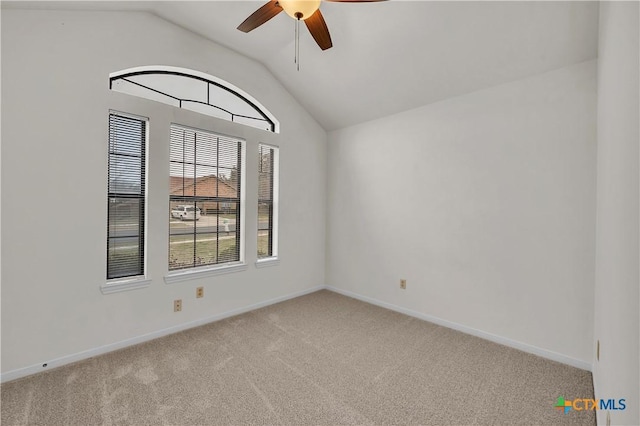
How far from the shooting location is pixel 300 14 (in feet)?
5.70

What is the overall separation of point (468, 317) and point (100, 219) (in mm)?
3553

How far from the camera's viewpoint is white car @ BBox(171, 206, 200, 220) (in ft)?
9.51

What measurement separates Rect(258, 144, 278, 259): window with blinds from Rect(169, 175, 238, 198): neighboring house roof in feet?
1.31

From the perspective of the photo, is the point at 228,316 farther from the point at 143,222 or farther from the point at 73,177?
the point at 73,177

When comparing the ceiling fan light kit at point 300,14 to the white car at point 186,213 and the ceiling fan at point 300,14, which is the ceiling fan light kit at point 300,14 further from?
the white car at point 186,213

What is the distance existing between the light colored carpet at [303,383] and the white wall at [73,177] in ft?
0.98

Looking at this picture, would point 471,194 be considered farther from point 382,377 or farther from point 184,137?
point 184,137

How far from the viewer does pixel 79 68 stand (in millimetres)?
2262

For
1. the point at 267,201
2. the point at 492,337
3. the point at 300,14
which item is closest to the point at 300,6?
the point at 300,14

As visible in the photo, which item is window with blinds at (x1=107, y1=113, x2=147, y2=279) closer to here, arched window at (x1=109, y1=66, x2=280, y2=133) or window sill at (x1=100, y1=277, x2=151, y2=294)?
window sill at (x1=100, y1=277, x2=151, y2=294)

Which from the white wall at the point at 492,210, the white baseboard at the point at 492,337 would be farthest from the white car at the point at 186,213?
the white baseboard at the point at 492,337

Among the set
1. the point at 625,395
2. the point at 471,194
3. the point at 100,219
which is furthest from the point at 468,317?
the point at 100,219

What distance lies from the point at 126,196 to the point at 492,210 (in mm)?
3422

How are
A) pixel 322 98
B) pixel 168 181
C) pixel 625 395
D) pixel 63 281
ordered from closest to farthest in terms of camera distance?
1. pixel 625 395
2. pixel 63 281
3. pixel 168 181
4. pixel 322 98
